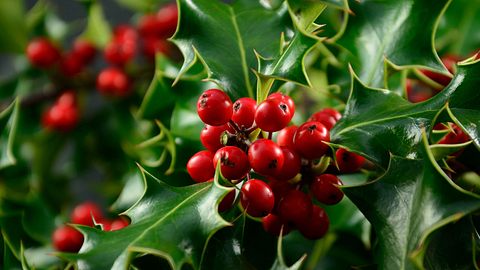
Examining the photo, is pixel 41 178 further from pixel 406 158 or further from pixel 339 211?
pixel 406 158

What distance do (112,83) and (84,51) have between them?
116 mm

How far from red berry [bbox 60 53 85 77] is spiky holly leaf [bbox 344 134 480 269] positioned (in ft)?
2.70

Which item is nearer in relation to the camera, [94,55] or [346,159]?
[346,159]

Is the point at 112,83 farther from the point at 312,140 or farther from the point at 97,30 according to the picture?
the point at 312,140

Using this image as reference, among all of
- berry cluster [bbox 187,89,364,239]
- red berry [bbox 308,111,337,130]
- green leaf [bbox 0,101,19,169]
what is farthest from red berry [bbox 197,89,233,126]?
green leaf [bbox 0,101,19,169]

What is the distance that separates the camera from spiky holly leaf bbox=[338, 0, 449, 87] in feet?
2.06

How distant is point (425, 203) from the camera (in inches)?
17.9

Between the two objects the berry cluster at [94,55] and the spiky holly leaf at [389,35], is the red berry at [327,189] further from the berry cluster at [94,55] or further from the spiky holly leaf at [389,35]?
the berry cluster at [94,55]

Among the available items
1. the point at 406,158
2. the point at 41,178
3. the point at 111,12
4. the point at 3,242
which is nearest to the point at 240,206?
the point at 406,158

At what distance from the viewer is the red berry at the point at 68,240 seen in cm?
79

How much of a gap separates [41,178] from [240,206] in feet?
2.58

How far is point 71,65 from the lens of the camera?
3.89ft

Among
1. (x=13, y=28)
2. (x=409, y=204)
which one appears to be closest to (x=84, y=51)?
(x=13, y=28)

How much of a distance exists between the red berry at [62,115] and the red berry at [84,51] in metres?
0.08
